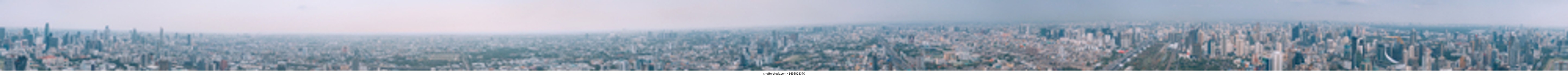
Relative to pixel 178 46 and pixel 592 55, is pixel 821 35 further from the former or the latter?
pixel 178 46

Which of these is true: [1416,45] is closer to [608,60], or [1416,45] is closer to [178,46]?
[608,60]

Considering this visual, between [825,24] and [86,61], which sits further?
[86,61]

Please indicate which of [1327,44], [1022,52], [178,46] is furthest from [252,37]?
[1327,44]

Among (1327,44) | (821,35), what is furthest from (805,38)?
(1327,44)

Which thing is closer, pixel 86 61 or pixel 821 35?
pixel 821 35

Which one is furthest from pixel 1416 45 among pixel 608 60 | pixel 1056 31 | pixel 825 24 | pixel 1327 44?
pixel 608 60

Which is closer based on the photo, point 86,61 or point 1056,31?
point 1056,31

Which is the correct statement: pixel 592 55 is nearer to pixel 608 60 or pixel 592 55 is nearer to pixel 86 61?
pixel 608 60
